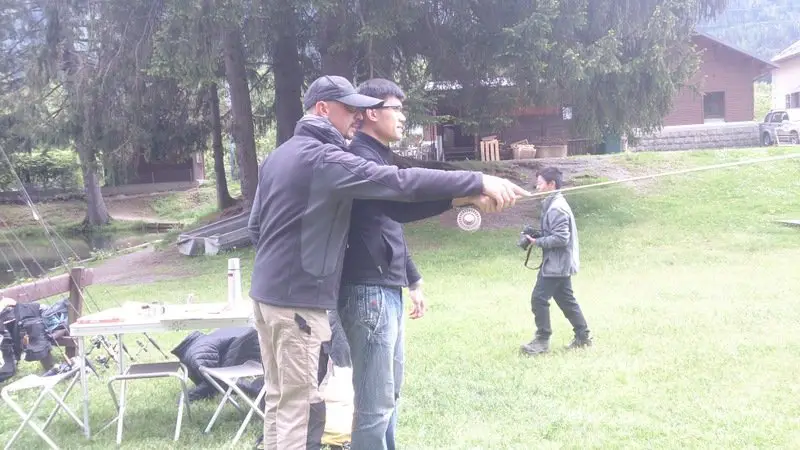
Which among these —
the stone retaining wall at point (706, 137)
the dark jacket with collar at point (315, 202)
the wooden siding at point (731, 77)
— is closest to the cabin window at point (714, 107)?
the wooden siding at point (731, 77)

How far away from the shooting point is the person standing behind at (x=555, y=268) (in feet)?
21.0

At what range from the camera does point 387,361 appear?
3080 mm

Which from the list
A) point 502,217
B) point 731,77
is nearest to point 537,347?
point 502,217

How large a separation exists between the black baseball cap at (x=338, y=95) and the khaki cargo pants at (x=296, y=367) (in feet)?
2.82

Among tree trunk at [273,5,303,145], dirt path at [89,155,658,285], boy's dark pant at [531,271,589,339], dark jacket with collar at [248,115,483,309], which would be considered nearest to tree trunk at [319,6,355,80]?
tree trunk at [273,5,303,145]

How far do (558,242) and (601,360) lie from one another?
40.6 inches

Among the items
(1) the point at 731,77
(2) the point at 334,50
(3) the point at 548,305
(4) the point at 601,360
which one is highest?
(2) the point at 334,50

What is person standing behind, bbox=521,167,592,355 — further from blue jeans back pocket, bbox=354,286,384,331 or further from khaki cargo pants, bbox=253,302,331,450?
khaki cargo pants, bbox=253,302,331,450

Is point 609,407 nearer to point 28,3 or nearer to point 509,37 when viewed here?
point 509,37

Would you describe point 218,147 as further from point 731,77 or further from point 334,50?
point 731,77

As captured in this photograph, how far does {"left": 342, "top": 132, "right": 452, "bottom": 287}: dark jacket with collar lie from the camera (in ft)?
9.71

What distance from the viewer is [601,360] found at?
6.07 m

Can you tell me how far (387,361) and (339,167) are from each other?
0.84 metres

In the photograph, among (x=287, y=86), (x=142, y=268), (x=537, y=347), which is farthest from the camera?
(x=287, y=86)
